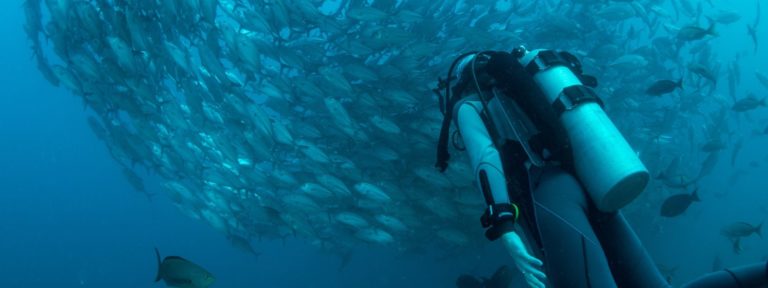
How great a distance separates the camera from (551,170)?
8.31 ft

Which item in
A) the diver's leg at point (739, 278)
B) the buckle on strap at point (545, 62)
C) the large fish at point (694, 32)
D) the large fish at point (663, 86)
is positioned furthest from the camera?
the large fish at point (694, 32)

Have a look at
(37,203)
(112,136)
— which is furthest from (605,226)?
Answer: (37,203)

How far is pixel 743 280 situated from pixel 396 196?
9.19 meters

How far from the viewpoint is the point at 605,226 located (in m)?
2.56

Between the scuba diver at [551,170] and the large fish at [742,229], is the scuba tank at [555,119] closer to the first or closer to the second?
the scuba diver at [551,170]

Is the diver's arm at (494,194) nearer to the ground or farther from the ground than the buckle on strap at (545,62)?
nearer to the ground

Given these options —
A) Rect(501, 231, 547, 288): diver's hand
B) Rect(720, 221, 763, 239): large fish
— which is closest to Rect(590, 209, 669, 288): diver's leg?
Rect(501, 231, 547, 288): diver's hand

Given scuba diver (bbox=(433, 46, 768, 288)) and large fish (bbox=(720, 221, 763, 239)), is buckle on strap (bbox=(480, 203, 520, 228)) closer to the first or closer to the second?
Answer: scuba diver (bbox=(433, 46, 768, 288))

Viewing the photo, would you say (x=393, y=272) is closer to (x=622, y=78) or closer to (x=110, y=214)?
(x=622, y=78)

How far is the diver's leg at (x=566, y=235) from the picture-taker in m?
2.06

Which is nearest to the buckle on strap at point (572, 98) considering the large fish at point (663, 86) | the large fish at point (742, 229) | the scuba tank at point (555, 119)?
the scuba tank at point (555, 119)

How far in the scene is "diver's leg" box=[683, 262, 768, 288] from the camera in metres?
1.50

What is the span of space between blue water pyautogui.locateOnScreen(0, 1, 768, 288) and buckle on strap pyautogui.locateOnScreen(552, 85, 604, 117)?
14671 millimetres

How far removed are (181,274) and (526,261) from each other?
3.53 meters
